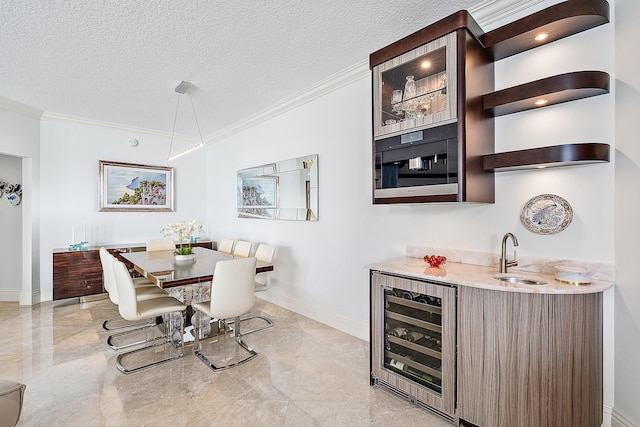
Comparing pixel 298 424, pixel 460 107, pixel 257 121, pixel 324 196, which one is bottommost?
pixel 298 424

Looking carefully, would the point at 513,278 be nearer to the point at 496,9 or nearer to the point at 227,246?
the point at 496,9

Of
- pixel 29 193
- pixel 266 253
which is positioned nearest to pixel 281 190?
pixel 266 253

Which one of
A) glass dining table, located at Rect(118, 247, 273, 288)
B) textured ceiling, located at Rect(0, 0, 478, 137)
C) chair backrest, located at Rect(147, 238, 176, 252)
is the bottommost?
glass dining table, located at Rect(118, 247, 273, 288)

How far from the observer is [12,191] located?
4.62 m

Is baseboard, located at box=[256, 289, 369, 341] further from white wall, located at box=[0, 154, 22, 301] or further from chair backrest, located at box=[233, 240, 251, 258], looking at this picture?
white wall, located at box=[0, 154, 22, 301]

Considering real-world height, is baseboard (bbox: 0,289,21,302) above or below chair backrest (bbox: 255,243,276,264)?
below

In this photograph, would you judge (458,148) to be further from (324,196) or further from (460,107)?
(324,196)

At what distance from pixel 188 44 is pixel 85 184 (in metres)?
3.52

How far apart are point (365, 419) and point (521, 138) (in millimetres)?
2104

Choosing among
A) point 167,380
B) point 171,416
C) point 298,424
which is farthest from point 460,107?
point 167,380

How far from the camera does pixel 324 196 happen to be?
361 centimetres

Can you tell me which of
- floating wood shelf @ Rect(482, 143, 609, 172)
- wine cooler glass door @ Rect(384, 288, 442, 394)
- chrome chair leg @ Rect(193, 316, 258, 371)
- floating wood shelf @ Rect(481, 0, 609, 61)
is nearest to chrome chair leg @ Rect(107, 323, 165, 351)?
chrome chair leg @ Rect(193, 316, 258, 371)

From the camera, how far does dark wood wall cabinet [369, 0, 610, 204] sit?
1788 millimetres

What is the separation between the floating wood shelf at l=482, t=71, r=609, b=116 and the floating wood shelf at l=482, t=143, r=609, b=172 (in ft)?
1.03
